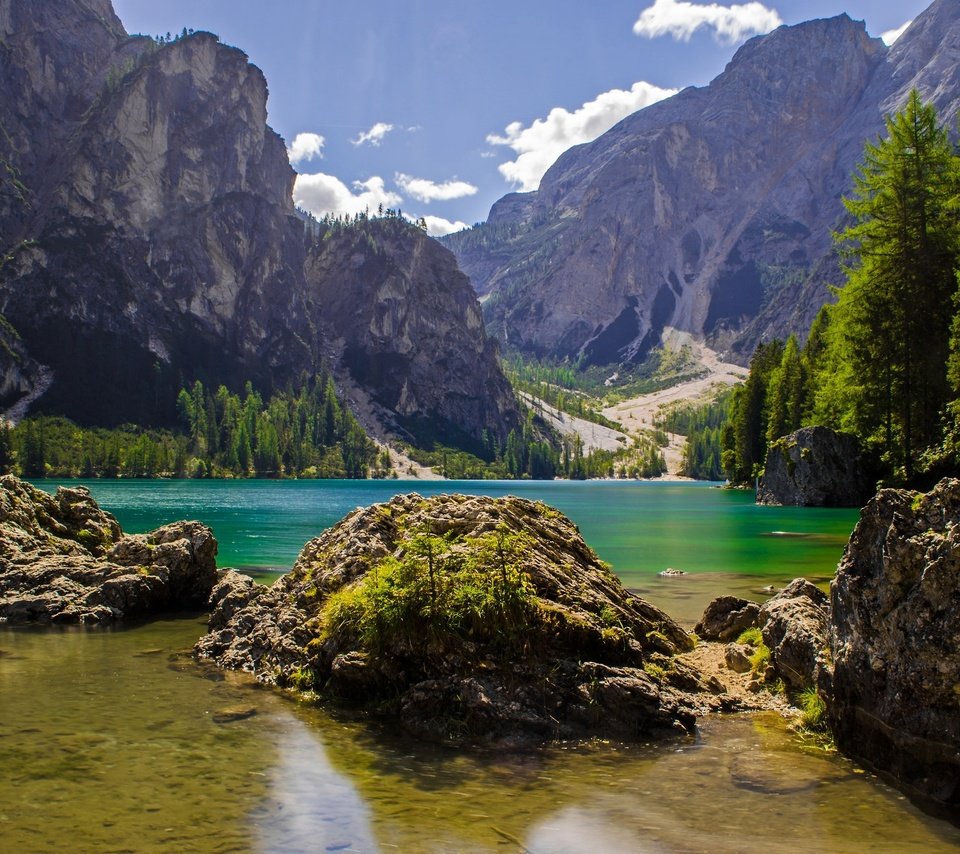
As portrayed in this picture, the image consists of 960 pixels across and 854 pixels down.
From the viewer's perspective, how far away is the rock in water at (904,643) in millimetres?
8383

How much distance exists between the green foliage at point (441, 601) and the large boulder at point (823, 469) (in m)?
60.6

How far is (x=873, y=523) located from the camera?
10367 mm

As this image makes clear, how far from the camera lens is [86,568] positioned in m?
23.5

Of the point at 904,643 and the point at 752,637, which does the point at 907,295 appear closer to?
the point at 752,637

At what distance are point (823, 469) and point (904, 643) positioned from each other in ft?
214

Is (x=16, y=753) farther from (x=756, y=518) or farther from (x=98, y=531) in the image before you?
(x=756, y=518)

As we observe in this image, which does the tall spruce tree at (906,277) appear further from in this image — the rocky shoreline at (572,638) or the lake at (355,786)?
the lake at (355,786)

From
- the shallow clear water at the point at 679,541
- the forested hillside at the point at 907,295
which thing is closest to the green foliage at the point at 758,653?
the shallow clear water at the point at 679,541

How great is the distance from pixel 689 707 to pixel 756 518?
5559cm

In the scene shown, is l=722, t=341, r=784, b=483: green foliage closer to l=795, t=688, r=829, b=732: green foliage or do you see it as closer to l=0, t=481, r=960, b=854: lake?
l=795, t=688, r=829, b=732: green foliage

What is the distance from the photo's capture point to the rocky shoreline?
8.90m

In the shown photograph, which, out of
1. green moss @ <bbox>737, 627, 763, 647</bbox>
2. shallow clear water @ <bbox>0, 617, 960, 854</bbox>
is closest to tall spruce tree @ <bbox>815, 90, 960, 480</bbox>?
green moss @ <bbox>737, 627, 763, 647</bbox>

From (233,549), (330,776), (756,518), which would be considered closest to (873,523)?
(330,776)

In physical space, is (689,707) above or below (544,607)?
below
